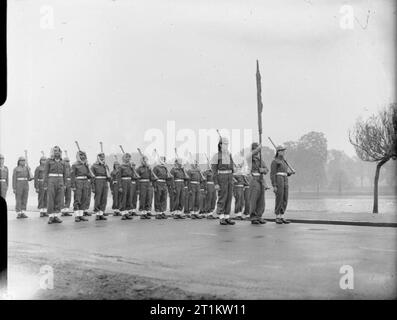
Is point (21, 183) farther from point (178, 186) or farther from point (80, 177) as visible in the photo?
point (178, 186)

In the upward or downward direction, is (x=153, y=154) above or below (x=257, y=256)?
above

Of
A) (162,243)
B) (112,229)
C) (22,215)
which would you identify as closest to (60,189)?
(112,229)

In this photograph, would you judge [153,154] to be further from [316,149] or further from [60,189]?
[316,149]

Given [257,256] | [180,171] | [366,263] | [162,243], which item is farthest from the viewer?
[180,171]

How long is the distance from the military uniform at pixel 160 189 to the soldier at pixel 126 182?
3.13 ft

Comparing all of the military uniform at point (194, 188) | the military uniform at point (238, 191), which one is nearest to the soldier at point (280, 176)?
the military uniform at point (238, 191)

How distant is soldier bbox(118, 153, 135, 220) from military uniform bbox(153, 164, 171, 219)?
954mm

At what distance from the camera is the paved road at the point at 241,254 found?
6.58 m

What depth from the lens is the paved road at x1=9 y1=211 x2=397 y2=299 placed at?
21.6 feet

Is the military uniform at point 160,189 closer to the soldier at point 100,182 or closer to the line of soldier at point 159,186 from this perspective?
the line of soldier at point 159,186

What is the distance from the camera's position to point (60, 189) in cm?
1606

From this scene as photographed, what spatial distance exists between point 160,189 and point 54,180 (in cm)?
451

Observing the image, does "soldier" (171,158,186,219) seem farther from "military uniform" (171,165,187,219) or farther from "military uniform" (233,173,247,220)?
"military uniform" (233,173,247,220)
